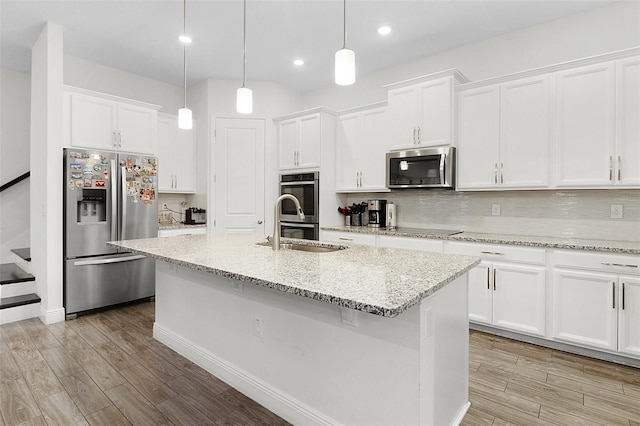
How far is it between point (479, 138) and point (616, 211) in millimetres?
1279

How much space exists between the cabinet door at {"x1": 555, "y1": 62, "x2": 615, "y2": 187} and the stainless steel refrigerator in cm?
422

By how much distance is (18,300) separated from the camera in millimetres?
3539

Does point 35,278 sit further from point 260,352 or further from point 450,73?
point 450,73

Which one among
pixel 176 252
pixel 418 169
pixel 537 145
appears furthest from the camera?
pixel 418 169

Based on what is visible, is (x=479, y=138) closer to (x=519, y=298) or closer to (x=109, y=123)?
(x=519, y=298)

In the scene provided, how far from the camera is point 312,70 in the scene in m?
4.55

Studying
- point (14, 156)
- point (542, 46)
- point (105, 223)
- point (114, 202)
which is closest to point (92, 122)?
point (114, 202)

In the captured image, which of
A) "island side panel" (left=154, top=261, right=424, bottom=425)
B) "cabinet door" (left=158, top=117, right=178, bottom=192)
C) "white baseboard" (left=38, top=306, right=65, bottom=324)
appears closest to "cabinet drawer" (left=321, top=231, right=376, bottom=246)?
"island side panel" (left=154, top=261, right=424, bottom=425)

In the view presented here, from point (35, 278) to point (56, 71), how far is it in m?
2.18

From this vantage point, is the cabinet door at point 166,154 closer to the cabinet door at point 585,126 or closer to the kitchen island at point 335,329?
the kitchen island at point 335,329

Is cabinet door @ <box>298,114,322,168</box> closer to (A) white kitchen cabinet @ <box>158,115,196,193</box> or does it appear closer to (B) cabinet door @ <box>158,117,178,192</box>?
(A) white kitchen cabinet @ <box>158,115,196,193</box>

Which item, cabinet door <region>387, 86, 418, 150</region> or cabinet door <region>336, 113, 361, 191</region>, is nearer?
cabinet door <region>387, 86, 418, 150</region>

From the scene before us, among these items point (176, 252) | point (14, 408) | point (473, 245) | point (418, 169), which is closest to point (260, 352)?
point (176, 252)

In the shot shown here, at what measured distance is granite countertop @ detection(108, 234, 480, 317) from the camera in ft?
4.00
